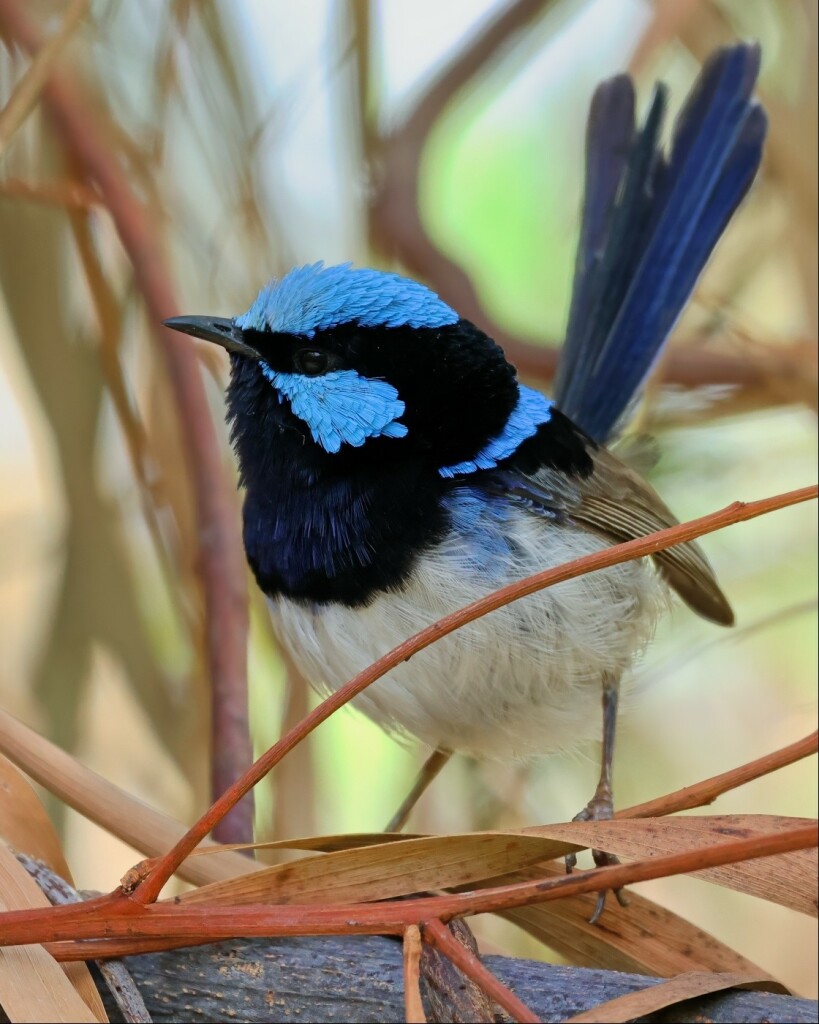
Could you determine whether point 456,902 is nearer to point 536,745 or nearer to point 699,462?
point 536,745

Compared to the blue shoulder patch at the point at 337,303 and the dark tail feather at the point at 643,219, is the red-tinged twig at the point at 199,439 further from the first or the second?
the dark tail feather at the point at 643,219

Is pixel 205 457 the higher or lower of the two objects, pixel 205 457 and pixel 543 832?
the higher

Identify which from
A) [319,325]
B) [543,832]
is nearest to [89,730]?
[319,325]

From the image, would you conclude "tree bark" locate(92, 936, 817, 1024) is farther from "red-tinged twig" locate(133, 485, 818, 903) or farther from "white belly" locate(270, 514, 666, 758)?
"white belly" locate(270, 514, 666, 758)

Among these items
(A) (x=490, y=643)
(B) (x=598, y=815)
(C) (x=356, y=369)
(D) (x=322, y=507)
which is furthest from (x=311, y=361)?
(B) (x=598, y=815)

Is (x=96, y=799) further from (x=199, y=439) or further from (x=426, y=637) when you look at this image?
(x=199, y=439)

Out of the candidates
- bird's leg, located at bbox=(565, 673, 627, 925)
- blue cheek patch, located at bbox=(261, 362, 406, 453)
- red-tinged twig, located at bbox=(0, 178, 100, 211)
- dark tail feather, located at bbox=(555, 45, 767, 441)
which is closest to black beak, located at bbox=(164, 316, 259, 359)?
blue cheek patch, located at bbox=(261, 362, 406, 453)
